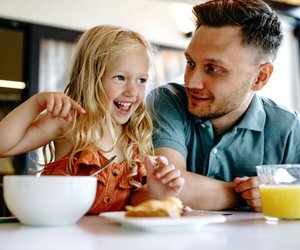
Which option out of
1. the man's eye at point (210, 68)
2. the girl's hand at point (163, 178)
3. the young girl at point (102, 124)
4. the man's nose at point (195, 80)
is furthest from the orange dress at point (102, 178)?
the man's eye at point (210, 68)

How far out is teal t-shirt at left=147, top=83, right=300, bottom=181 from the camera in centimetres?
157

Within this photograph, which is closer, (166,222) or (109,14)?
(166,222)

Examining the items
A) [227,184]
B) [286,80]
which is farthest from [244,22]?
[286,80]

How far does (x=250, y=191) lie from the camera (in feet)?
4.11

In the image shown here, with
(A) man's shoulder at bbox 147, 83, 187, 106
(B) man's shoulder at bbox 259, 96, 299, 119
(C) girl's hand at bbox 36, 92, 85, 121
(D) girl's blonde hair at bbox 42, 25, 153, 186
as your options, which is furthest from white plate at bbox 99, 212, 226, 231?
(B) man's shoulder at bbox 259, 96, 299, 119

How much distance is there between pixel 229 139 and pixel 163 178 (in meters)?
0.68

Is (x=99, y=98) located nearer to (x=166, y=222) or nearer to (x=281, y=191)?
(x=281, y=191)

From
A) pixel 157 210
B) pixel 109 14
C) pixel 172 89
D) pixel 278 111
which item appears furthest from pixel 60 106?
pixel 109 14

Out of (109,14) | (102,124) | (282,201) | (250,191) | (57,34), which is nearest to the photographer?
(282,201)

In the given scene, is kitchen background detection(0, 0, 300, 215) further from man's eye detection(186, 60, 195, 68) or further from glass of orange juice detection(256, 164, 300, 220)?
glass of orange juice detection(256, 164, 300, 220)

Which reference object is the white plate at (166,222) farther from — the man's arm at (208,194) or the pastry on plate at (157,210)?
the man's arm at (208,194)

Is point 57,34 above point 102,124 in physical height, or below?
above

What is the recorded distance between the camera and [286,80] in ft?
18.0

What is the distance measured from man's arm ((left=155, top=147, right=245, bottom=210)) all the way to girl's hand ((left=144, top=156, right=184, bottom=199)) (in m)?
0.24
